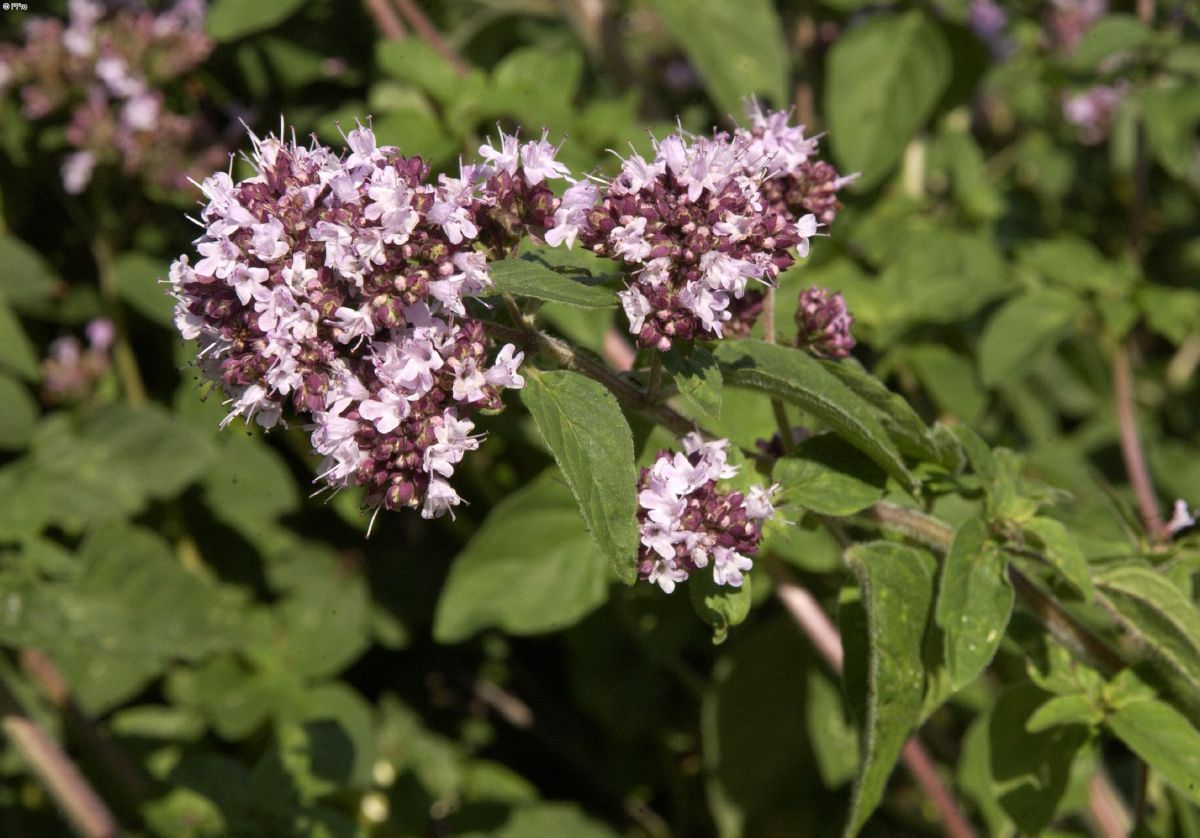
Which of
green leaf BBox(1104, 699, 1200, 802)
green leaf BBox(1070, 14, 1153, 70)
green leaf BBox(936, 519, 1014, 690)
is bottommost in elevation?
green leaf BBox(1070, 14, 1153, 70)

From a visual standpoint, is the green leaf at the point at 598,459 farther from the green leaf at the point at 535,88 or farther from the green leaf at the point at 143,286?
the green leaf at the point at 143,286

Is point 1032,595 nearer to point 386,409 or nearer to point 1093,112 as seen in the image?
point 386,409

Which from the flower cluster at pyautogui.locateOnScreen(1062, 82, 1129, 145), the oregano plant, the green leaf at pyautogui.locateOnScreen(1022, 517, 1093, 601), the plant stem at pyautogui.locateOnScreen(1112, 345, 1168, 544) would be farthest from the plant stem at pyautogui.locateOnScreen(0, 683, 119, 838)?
the flower cluster at pyautogui.locateOnScreen(1062, 82, 1129, 145)

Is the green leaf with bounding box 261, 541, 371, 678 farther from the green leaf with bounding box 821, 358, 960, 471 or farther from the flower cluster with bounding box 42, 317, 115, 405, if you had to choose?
the green leaf with bounding box 821, 358, 960, 471

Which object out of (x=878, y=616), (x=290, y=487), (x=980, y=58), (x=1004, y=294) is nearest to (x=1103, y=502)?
(x=1004, y=294)

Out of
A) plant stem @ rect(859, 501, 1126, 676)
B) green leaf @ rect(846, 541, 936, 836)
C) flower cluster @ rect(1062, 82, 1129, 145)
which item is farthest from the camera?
flower cluster @ rect(1062, 82, 1129, 145)

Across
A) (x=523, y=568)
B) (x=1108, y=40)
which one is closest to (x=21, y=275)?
(x=523, y=568)
